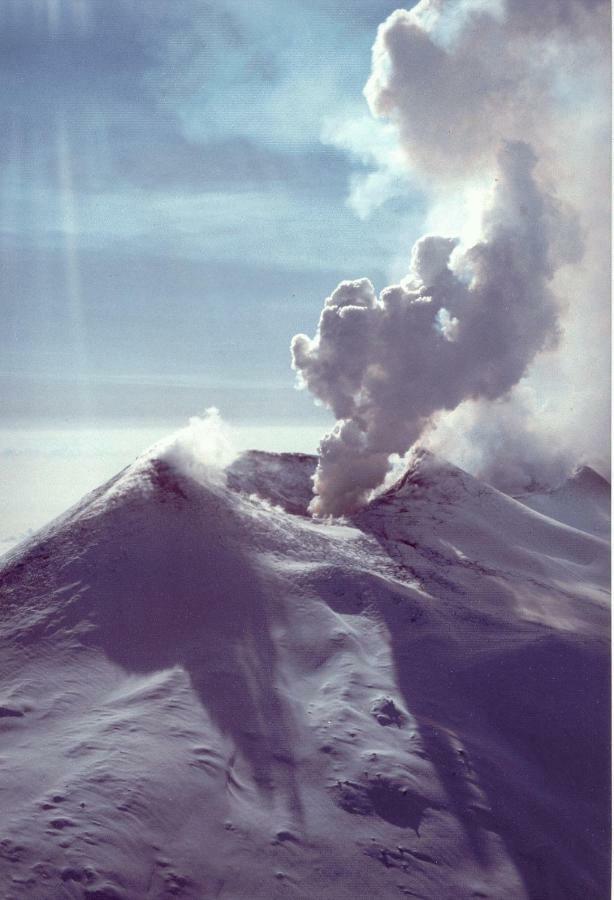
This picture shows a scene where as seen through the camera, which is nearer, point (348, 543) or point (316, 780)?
point (316, 780)

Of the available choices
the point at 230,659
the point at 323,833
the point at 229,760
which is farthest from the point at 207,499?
the point at 323,833

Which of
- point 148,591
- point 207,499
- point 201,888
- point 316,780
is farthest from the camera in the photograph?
point 207,499

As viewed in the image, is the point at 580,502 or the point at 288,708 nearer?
the point at 288,708

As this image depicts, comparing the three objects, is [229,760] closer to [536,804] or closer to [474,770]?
[474,770]

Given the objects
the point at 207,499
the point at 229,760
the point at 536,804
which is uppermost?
the point at 207,499

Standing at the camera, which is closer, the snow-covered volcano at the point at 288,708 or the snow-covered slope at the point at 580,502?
the snow-covered volcano at the point at 288,708

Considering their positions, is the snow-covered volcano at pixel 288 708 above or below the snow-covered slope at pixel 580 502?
below

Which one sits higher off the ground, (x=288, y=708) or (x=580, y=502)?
(x=580, y=502)

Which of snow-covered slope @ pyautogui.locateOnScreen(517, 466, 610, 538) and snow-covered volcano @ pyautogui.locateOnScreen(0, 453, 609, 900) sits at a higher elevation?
snow-covered slope @ pyautogui.locateOnScreen(517, 466, 610, 538)
